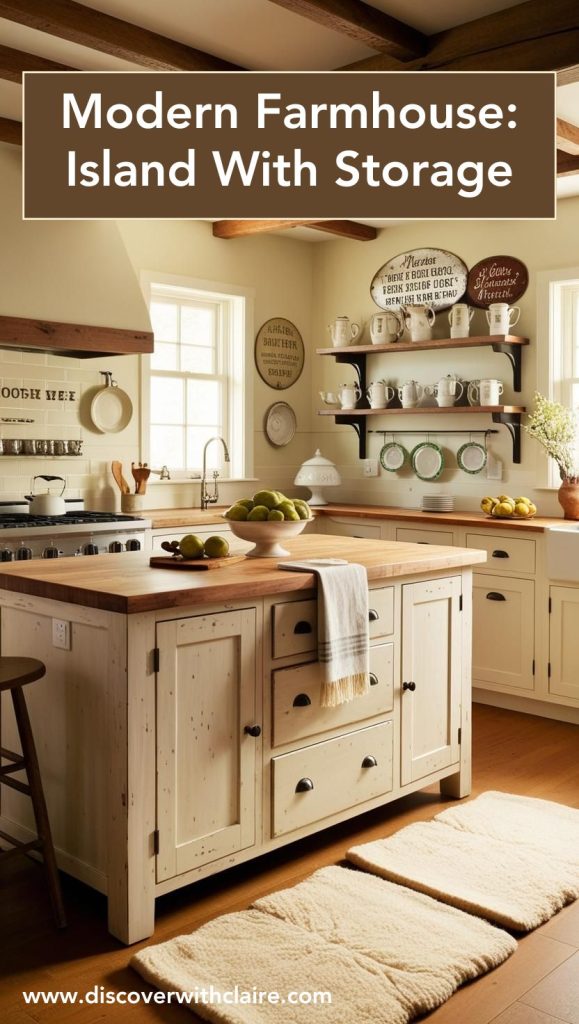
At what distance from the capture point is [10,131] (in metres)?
4.48

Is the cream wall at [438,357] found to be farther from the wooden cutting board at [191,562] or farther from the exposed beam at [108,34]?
the wooden cutting board at [191,562]

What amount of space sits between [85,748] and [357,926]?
910 millimetres

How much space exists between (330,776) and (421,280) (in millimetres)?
3789

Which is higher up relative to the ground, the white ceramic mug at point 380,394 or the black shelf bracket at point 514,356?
the black shelf bracket at point 514,356

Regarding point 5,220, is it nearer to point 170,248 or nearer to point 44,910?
point 170,248

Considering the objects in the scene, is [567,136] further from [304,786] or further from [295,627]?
[304,786]

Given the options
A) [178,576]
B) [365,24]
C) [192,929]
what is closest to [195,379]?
[365,24]

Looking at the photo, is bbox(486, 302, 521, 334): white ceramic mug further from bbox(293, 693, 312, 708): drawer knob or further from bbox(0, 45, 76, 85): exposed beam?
bbox(293, 693, 312, 708): drawer knob

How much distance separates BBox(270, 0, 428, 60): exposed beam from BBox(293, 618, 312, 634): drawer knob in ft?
6.54

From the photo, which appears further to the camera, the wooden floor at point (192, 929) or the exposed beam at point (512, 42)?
the exposed beam at point (512, 42)

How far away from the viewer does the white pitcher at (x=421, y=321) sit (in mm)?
5875

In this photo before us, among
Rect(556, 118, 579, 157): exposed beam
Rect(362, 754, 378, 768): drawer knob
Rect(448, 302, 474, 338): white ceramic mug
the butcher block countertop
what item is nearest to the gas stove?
the butcher block countertop

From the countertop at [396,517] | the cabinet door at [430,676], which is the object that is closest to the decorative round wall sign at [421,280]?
the countertop at [396,517]

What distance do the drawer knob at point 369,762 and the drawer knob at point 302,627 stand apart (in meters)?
0.55
